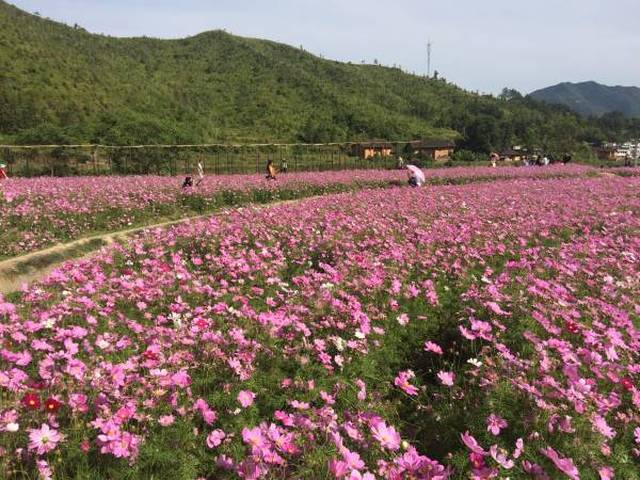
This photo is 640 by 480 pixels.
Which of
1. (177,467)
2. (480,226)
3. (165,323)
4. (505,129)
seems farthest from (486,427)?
(505,129)

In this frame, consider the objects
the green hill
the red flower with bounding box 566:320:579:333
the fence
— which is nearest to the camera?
the red flower with bounding box 566:320:579:333

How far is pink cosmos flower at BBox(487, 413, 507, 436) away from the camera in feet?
9.61

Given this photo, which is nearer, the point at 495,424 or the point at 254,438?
the point at 254,438

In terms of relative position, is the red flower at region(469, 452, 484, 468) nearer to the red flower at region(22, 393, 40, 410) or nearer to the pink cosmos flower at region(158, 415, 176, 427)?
the pink cosmos flower at region(158, 415, 176, 427)

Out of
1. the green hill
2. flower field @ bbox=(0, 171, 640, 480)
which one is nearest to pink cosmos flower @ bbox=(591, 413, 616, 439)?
flower field @ bbox=(0, 171, 640, 480)

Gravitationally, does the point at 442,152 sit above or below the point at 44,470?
above

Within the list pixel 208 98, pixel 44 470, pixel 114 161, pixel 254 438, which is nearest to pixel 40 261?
pixel 44 470

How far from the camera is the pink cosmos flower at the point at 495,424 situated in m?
2.93

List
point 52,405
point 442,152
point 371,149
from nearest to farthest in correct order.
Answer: point 52,405
point 371,149
point 442,152

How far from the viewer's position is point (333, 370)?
4020 millimetres

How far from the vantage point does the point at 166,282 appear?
548 cm

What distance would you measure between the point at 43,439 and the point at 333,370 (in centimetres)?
209

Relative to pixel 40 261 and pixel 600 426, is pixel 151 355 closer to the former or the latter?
pixel 600 426

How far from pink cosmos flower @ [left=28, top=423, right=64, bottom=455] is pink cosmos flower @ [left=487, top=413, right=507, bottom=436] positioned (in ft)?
7.60
